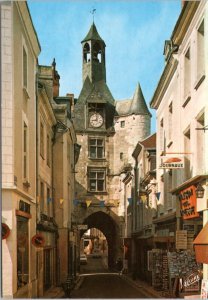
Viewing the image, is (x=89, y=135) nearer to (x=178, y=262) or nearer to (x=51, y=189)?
(x=51, y=189)

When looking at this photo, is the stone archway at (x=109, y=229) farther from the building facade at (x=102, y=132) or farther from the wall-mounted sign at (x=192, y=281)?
the wall-mounted sign at (x=192, y=281)

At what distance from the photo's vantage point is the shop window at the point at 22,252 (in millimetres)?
10500

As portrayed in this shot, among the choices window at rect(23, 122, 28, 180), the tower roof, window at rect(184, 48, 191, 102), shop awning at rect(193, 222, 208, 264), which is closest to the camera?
shop awning at rect(193, 222, 208, 264)

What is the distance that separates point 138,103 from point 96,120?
17.5 ft

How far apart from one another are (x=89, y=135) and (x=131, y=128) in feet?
8.06

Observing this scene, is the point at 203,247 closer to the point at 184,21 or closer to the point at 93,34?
the point at 93,34

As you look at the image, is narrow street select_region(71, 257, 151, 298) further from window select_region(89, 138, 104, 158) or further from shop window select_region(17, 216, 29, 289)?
window select_region(89, 138, 104, 158)

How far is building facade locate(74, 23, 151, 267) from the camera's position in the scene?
41.9 ft

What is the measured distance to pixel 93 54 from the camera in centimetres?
1174

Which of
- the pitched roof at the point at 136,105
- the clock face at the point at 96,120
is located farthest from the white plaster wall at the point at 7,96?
the clock face at the point at 96,120

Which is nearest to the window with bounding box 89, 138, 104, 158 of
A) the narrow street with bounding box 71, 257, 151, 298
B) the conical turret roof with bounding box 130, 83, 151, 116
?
the conical turret roof with bounding box 130, 83, 151, 116

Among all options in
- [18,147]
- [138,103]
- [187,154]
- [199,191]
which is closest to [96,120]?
[138,103]

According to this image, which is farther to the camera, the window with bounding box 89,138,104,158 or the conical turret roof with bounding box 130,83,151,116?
the window with bounding box 89,138,104,158

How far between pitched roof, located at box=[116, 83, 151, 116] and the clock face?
70 centimetres
